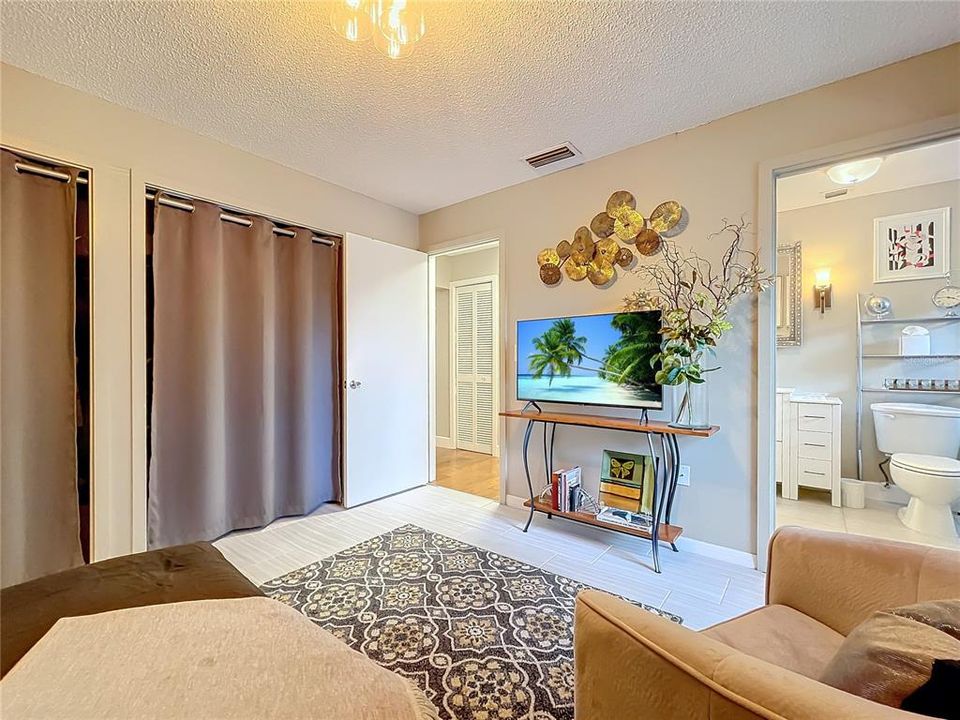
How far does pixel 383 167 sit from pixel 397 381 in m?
1.69

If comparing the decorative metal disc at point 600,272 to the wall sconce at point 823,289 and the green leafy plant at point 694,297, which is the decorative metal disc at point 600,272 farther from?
the wall sconce at point 823,289

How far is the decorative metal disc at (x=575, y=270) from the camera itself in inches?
112

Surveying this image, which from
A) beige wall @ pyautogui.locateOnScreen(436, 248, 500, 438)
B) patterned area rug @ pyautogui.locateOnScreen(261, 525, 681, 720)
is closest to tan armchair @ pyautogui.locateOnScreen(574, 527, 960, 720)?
patterned area rug @ pyautogui.locateOnScreen(261, 525, 681, 720)

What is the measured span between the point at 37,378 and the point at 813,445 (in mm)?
4985

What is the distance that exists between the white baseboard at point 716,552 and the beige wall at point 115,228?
3.06 m

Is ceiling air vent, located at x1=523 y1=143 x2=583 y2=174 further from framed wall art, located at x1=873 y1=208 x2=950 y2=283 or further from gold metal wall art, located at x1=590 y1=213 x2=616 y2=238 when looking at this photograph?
framed wall art, located at x1=873 y1=208 x2=950 y2=283

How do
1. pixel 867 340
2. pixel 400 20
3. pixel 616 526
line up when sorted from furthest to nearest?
pixel 867 340, pixel 616 526, pixel 400 20

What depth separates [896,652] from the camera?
64 cm

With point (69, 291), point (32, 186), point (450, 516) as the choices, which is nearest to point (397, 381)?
point (450, 516)

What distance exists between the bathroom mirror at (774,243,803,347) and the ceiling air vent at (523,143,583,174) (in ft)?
7.61

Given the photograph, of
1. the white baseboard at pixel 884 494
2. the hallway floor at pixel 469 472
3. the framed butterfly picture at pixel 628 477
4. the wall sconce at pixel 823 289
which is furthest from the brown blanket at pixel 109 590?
the wall sconce at pixel 823 289

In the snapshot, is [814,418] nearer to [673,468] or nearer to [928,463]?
[928,463]

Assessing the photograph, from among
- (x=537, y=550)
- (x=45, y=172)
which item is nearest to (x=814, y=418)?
(x=537, y=550)

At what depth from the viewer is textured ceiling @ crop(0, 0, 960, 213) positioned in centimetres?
162
